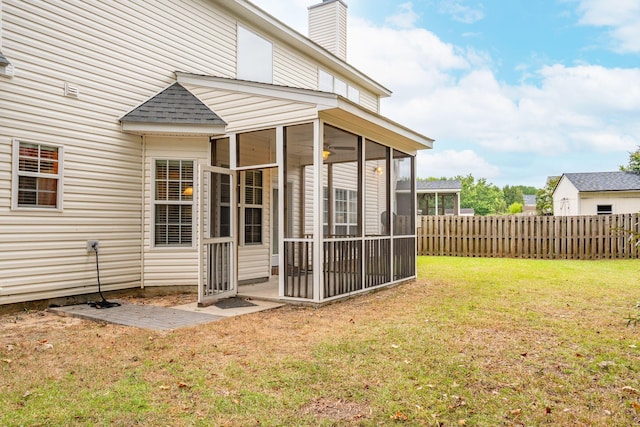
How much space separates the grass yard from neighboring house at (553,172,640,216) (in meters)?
17.8

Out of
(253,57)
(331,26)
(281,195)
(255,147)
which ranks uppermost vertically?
(331,26)

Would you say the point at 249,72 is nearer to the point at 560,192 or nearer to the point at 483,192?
the point at 560,192

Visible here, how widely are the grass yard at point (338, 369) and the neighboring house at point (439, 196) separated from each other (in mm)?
21343

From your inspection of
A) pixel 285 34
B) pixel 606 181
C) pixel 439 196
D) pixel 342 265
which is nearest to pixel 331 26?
pixel 285 34

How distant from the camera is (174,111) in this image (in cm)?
732

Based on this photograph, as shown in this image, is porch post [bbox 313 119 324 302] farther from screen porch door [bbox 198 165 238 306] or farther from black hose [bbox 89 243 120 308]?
black hose [bbox 89 243 120 308]

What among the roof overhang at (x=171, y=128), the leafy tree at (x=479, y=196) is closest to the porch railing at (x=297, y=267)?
the roof overhang at (x=171, y=128)

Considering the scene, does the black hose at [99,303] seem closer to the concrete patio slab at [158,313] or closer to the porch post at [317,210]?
the concrete patio slab at [158,313]

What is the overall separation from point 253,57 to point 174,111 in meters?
3.50

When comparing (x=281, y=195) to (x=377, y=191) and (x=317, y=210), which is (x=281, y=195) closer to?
(x=317, y=210)

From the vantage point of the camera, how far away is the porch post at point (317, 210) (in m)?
6.35

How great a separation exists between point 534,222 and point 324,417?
13.8 m

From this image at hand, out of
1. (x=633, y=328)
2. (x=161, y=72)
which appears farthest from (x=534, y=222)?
(x=161, y=72)

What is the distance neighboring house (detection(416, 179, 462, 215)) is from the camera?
2756 centimetres
